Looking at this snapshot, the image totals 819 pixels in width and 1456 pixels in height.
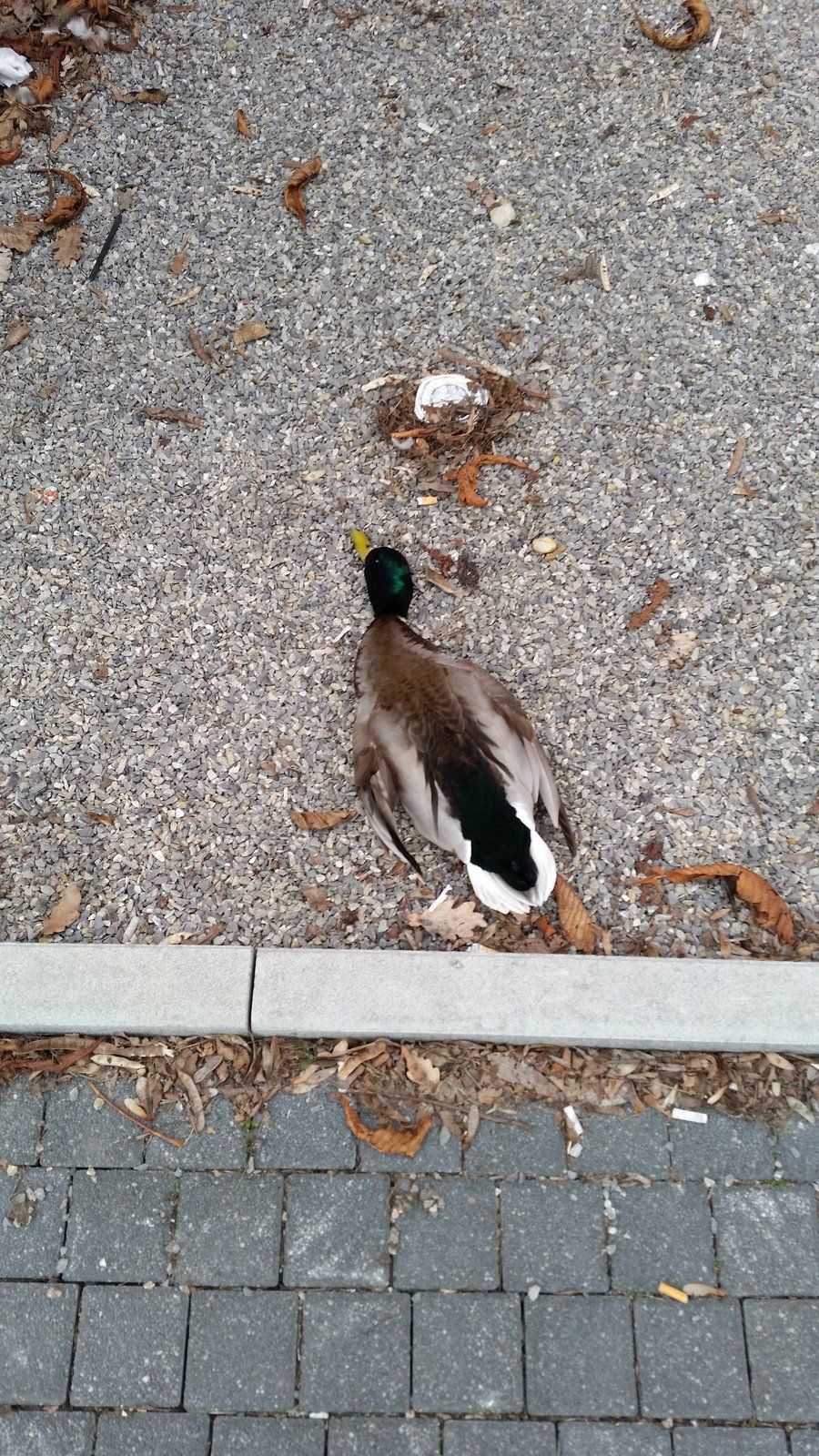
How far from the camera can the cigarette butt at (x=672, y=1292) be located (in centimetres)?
234

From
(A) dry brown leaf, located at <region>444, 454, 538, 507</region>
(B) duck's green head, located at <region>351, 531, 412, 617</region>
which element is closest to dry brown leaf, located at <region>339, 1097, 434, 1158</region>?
(B) duck's green head, located at <region>351, 531, 412, 617</region>

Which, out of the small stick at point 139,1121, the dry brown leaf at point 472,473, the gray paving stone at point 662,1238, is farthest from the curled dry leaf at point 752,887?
the small stick at point 139,1121

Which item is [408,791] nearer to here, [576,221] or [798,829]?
[798,829]

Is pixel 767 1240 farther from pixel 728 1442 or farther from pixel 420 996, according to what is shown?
pixel 420 996

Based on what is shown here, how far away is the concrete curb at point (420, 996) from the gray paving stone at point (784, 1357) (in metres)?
0.63

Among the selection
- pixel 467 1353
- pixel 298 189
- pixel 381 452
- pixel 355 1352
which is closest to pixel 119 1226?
pixel 355 1352

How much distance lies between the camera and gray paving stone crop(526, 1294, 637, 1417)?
2.28 metres

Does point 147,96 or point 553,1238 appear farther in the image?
point 147,96

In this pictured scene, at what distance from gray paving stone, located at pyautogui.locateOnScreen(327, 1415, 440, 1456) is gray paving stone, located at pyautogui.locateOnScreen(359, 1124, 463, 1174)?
56 cm

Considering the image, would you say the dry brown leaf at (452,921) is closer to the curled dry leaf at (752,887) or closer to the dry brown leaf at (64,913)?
the curled dry leaf at (752,887)

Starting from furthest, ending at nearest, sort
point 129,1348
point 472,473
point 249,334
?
point 249,334 → point 472,473 → point 129,1348

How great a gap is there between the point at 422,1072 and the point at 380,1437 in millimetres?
856

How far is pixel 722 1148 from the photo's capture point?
96.9 inches

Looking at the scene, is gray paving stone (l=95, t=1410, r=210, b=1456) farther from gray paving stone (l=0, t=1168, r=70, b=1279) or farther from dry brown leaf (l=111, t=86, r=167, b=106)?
dry brown leaf (l=111, t=86, r=167, b=106)
